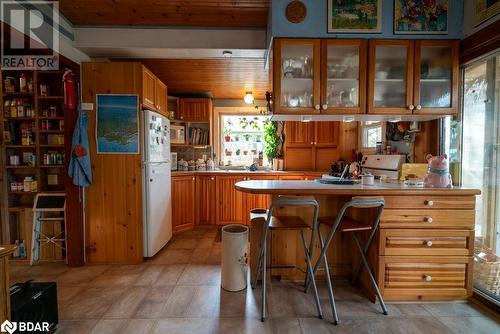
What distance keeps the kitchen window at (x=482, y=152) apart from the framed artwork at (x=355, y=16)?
0.94m

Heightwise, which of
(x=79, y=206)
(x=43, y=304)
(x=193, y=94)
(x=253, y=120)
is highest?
(x=193, y=94)

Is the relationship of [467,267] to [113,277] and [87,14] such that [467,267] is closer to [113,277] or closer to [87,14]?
[113,277]

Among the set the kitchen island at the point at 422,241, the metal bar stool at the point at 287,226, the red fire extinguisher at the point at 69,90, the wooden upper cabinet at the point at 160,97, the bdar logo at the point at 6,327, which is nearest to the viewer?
the bdar logo at the point at 6,327

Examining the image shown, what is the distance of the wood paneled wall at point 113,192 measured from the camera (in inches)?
103

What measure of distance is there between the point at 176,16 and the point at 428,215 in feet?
9.45

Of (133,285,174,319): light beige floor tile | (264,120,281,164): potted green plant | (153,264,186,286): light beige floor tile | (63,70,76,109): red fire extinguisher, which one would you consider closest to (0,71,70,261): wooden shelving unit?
(63,70,76,109): red fire extinguisher

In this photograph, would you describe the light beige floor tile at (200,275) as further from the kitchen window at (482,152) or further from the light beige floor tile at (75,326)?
the kitchen window at (482,152)

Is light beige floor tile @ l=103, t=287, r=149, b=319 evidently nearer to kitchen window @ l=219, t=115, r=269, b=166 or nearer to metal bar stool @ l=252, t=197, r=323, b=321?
metal bar stool @ l=252, t=197, r=323, b=321

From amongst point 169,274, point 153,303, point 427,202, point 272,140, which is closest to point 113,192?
point 169,274

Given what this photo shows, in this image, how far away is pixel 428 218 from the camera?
6.40 feet

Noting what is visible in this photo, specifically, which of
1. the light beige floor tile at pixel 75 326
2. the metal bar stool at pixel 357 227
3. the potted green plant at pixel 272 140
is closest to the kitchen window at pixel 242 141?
the potted green plant at pixel 272 140

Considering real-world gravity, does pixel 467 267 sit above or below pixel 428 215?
below

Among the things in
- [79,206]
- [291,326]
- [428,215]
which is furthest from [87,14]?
[428,215]

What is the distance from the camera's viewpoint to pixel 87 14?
→ 239 centimetres
